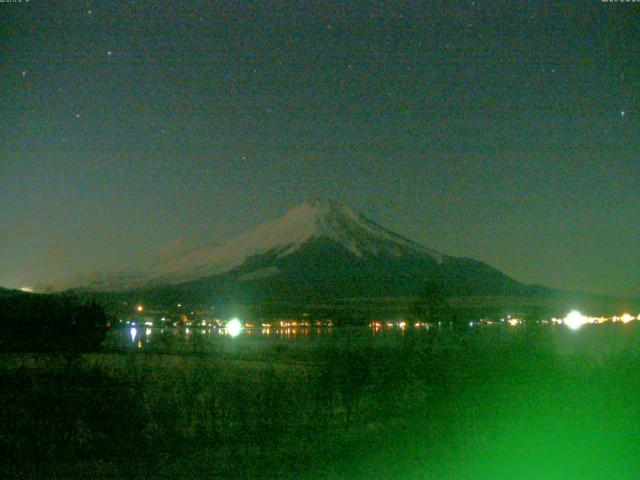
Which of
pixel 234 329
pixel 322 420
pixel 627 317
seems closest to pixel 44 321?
pixel 322 420

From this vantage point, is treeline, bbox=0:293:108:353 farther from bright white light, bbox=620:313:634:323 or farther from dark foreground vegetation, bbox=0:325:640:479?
bright white light, bbox=620:313:634:323

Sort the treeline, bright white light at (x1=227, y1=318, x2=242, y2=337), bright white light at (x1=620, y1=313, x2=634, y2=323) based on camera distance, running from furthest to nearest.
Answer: bright white light at (x1=620, y1=313, x2=634, y2=323) < bright white light at (x1=227, y1=318, x2=242, y2=337) < the treeline

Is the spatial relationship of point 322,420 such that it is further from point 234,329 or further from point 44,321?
point 234,329

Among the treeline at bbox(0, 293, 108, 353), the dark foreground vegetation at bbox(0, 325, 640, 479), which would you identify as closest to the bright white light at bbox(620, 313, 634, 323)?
the treeline at bbox(0, 293, 108, 353)

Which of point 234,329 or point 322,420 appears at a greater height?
point 234,329

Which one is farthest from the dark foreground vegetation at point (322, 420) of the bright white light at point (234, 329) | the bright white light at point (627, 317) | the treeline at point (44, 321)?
the bright white light at point (627, 317)

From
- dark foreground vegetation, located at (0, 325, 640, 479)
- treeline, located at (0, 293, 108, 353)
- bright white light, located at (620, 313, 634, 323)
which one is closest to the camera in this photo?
dark foreground vegetation, located at (0, 325, 640, 479)

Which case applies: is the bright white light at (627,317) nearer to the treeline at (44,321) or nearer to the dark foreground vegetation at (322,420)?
the treeline at (44,321)

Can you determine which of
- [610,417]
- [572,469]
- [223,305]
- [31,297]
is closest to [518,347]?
[610,417]
